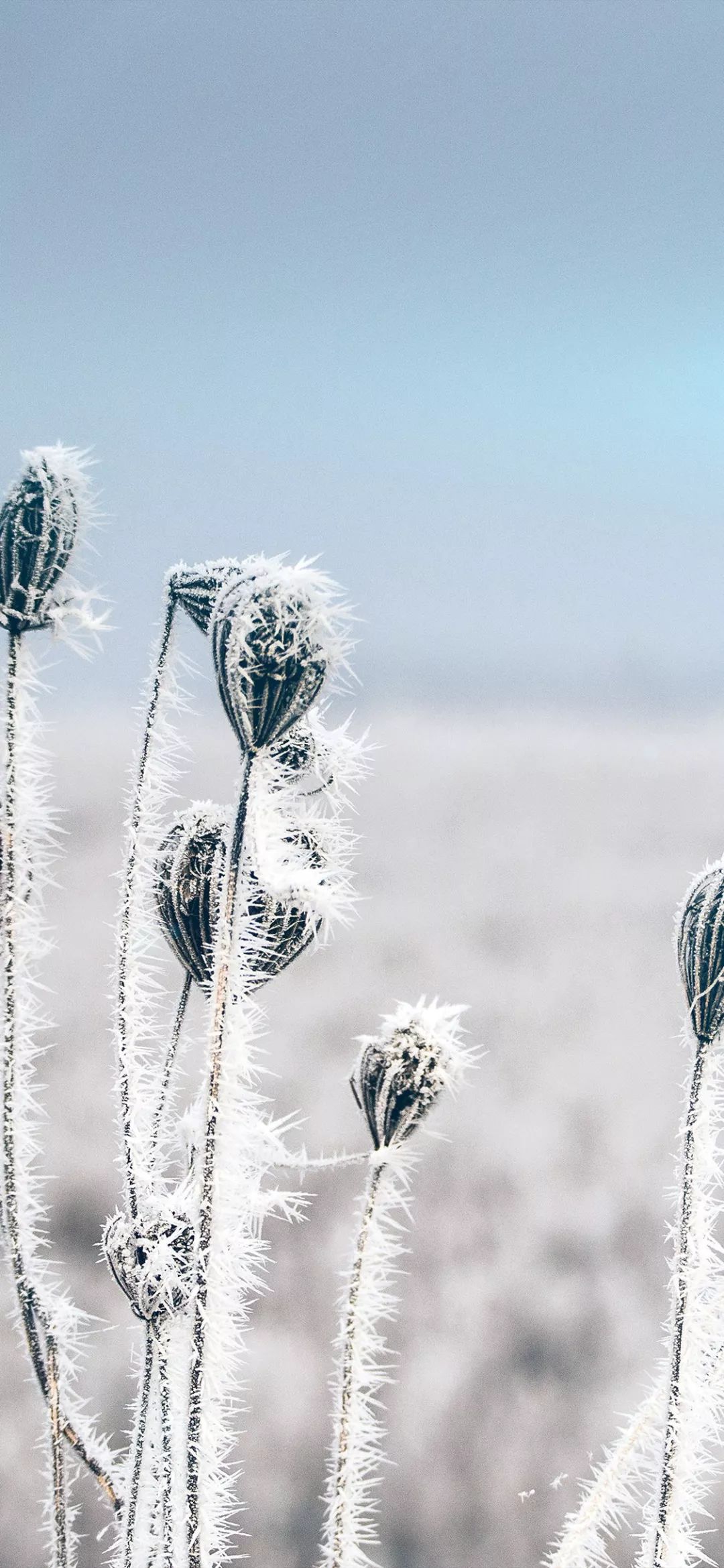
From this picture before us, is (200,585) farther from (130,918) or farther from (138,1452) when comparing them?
(138,1452)

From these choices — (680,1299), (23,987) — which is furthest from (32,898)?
(680,1299)

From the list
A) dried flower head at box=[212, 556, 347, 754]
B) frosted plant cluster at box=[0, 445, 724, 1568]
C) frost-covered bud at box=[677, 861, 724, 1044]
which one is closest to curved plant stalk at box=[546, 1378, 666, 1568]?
frosted plant cluster at box=[0, 445, 724, 1568]

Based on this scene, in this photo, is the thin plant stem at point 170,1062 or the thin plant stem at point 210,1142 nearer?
the thin plant stem at point 210,1142

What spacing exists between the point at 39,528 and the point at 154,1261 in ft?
0.73

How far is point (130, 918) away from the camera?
34cm

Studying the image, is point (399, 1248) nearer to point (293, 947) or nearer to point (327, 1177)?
point (293, 947)

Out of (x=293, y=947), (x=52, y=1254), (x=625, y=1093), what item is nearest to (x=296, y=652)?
(x=293, y=947)

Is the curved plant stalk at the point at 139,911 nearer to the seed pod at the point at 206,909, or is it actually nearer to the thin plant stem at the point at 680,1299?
the seed pod at the point at 206,909

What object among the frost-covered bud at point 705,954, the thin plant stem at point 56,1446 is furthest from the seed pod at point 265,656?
the thin plant stem at point 56,1446

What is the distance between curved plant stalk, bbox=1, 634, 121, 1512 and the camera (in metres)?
0.31

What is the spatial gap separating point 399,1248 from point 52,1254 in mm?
461

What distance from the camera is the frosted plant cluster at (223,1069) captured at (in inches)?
10.5

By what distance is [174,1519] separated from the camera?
0.32 meters

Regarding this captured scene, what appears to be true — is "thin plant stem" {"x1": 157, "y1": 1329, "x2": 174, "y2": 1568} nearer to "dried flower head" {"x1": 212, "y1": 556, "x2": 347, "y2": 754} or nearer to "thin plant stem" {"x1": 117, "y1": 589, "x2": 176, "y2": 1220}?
"thin plant stem" {"x1": 117, "y1": 589, "x2": 176, "y2": 1220}
